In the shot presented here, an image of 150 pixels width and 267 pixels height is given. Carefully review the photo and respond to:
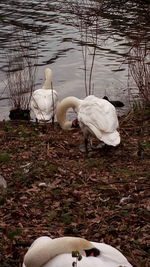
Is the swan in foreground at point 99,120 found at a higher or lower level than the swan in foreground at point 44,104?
higher

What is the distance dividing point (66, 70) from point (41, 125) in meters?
5.71

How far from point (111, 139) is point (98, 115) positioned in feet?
1.59

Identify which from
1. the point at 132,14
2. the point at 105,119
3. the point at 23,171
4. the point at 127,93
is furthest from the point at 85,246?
the point at 132,14

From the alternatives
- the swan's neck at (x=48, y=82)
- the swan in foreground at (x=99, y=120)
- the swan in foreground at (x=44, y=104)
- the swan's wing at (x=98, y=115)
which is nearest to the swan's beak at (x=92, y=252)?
the swan in foreground at (x=99, y=120)

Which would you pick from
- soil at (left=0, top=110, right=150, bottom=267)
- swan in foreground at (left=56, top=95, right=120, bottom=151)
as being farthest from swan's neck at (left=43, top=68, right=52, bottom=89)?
swan in foreground at (left=56, top=95, right=120, bottom=151)

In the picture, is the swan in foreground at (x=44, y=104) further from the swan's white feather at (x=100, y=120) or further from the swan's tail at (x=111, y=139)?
the swan's tail at (x=111, y=139)

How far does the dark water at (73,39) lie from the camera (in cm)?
1480

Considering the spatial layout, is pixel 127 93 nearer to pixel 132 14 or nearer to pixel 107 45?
pixel 107 45

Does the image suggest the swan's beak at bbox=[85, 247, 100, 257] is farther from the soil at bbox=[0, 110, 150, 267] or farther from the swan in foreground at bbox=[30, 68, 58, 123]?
the swan in foreground at bbox=[30, 68, 58, 123]

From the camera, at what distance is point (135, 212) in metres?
5.73

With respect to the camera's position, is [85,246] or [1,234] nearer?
[85,246]

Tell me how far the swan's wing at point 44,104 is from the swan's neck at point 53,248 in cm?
639

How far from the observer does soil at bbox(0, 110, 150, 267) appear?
5.31 m

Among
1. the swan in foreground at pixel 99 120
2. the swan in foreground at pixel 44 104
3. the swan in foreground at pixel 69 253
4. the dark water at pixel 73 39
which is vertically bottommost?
the dark water at pixel 73 39
